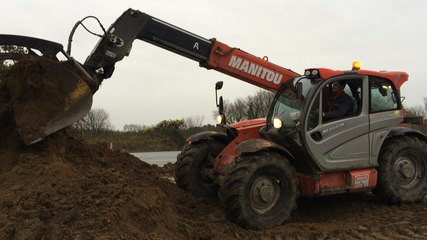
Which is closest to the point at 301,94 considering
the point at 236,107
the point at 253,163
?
the point at 253,163

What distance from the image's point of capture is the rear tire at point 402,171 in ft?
24.0

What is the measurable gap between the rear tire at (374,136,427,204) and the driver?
1.02 meters

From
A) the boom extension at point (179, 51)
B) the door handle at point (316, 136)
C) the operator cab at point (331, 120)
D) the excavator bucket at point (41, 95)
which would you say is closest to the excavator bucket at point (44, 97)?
the excavator bucket at point (41, 95)

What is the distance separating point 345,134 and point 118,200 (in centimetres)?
363

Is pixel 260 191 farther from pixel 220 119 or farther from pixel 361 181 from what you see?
pixel 220 119

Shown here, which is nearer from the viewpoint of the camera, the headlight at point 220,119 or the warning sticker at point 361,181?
the warning sticker at point 361,181

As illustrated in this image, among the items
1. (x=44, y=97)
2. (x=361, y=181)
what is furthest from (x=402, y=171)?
(x=44, y=97)

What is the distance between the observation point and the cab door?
6.72m

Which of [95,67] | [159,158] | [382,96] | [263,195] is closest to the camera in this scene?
[263,195]

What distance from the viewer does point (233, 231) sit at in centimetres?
580

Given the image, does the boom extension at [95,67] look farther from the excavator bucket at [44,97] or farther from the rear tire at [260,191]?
the rear tire at [260,191]

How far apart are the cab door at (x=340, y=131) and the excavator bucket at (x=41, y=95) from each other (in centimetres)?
318

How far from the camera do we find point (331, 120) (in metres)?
6.90

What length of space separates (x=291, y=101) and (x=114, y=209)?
338 cm
